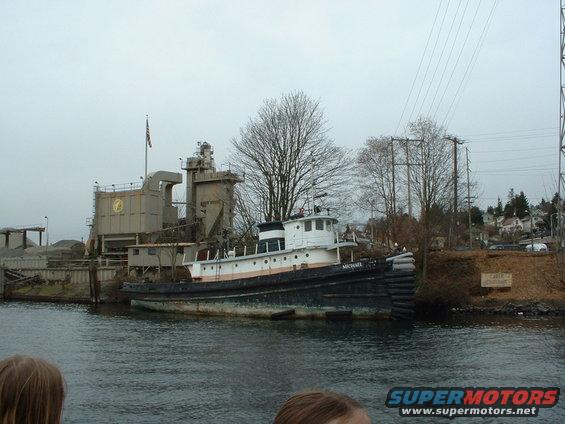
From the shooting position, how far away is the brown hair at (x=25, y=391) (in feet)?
6.89

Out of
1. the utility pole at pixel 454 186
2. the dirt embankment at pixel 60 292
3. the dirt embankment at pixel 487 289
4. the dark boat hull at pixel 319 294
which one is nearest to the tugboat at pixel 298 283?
the dark boat hull at pixel 319 294

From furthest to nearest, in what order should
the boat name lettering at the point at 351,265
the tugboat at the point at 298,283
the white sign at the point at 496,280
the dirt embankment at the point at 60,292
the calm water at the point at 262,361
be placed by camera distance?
1. the dirt embankment at the point at 60,292
2. the white sign at the point at 496,280
3. the boat name lettering at the point at 351,265
4. the tugboat at the point at 298,283
5. the calm water at the point at 262,361

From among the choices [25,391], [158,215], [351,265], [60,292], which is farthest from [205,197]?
[25,391]

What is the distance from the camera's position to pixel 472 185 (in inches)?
1780

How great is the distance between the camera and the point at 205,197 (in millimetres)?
52938

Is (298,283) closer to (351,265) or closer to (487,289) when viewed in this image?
(351,265)

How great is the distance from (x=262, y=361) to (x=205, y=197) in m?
36.8

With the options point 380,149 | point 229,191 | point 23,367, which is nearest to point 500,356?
point 23,367

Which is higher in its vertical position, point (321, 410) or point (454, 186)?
point (454, 186)

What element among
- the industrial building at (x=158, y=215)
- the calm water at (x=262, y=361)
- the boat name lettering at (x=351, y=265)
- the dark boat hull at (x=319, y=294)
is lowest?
the calm water at (x=262, y=361)

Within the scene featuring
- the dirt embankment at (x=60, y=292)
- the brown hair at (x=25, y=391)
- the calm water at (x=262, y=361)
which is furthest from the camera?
the dirt embankment at (x=60, y=292)

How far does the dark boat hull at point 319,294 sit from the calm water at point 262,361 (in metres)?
1.43

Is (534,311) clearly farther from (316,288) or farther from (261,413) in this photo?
(261,413)

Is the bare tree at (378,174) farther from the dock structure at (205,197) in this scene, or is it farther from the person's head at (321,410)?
the person's head at (321,410)
